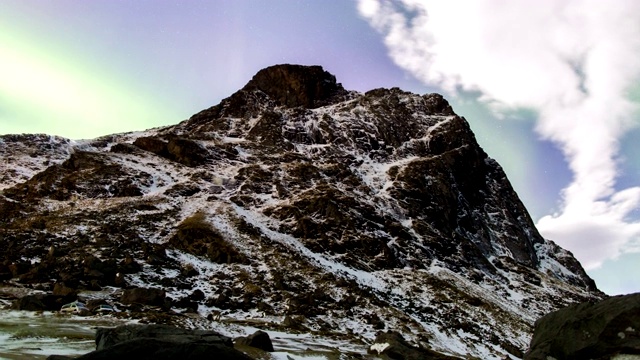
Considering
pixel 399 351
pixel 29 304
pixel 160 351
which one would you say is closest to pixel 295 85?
pixel 29 304

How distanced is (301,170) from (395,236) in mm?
26606

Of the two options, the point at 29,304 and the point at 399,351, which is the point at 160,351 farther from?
the point at 29,304

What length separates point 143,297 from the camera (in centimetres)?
3853

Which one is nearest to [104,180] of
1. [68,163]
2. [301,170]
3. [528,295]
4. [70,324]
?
[68,163]

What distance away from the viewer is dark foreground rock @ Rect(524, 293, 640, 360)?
1294 centimetres

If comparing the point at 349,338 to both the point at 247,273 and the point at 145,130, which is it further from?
the point at 145,130

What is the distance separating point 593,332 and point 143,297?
111 feet

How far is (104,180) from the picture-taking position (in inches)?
3187

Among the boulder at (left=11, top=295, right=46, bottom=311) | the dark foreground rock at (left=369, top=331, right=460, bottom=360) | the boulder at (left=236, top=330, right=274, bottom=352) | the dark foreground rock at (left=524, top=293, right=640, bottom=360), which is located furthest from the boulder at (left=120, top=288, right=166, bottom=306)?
the dark foreground rock at (left=524, top=293, right=640, bottom=360)

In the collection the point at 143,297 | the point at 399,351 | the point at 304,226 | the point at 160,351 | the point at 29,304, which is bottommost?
the point at 29,304

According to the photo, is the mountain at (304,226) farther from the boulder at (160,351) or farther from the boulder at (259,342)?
the boulder at (160,351)

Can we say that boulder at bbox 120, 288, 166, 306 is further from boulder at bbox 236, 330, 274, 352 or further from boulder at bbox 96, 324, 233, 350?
boulder at bbox 96, 324, 233, 350

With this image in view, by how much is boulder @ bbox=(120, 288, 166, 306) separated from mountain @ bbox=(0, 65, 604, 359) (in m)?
0.53

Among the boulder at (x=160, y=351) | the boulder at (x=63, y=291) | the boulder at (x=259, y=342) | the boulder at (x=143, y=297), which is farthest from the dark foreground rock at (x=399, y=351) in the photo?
the boulder at (x=63, y=291)
